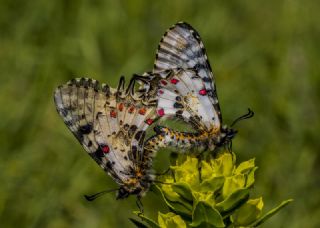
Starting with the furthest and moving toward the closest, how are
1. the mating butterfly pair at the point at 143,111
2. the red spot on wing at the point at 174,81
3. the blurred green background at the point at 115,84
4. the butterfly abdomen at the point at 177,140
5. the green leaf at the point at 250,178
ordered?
1. the blurred green background at the point at 115,84
2. the red spot on wing at the point at 174,81
3. the mating butterfly pair at the point at 143,111
4. the butterfly abdomen at the point at 177,140
5. the green leaf at the point at 250,178

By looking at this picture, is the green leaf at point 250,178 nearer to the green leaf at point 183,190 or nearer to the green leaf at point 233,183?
the green leaf at point 233,183

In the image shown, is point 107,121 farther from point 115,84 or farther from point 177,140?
point 115,84

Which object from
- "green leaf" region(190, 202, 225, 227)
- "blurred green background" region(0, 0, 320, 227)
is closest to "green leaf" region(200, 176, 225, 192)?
"green leaf" region(190, 202, 225, 227)

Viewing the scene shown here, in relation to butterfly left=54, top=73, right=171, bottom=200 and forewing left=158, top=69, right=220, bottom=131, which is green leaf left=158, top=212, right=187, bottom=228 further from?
forewing left=158, top=69, right=220, bottom=131

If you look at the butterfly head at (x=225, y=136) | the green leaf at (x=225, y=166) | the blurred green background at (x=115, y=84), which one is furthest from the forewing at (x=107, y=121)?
the blurred green background at (x=115, y=84)

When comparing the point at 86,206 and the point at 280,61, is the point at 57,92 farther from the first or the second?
the point at 280,61

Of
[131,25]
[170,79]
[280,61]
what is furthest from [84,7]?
[170,79]

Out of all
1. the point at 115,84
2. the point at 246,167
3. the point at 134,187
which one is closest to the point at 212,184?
the point at 246,167
